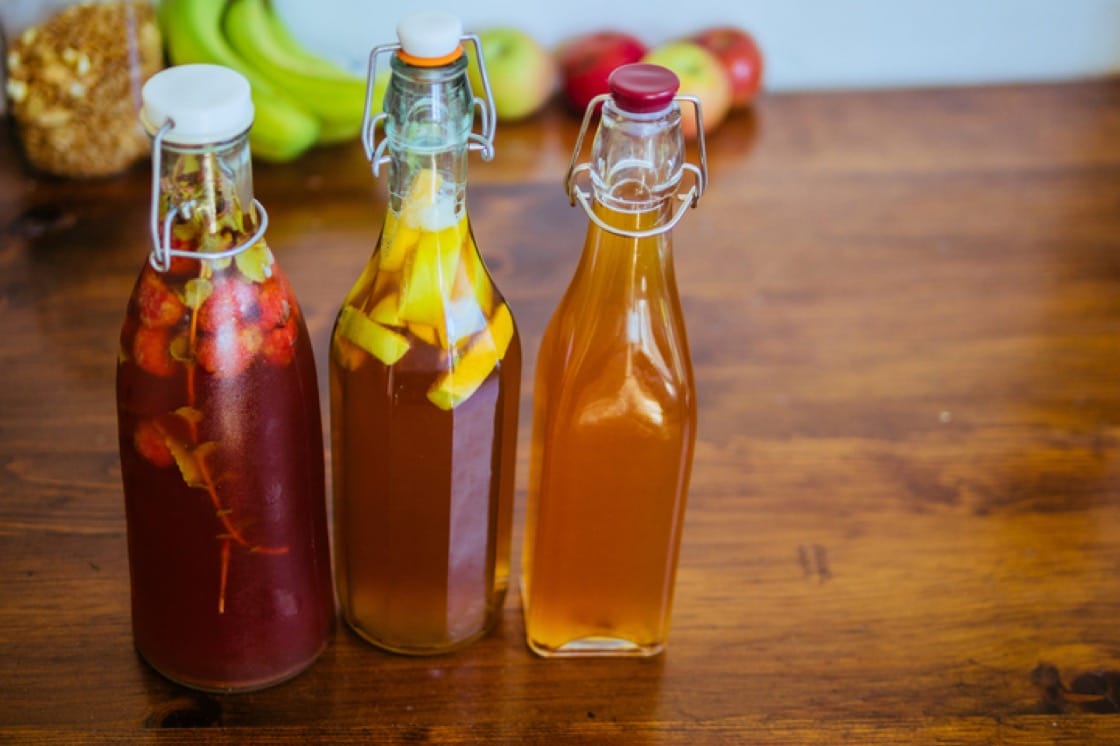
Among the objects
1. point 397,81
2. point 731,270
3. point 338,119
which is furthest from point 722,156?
point 397,81

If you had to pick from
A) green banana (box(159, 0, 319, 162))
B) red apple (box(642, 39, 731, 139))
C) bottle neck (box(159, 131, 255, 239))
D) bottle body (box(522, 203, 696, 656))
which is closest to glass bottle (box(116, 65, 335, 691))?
bottle neck (box(159, 131, 255, 239))

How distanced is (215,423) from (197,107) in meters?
0.14

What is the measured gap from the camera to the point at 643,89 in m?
0.54

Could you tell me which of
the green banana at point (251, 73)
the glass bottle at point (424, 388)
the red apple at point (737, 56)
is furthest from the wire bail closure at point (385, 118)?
the red apple at point (737, 56)

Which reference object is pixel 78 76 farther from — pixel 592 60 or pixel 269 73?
pixel 592 60

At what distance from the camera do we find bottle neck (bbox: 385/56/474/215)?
543 millimetres

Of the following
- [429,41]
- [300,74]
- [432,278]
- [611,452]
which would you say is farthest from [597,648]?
[300,74]

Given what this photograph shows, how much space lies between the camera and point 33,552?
0.74 meters

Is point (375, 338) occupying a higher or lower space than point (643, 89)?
lower

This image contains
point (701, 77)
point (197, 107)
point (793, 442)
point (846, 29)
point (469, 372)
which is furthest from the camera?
point (846, 29)

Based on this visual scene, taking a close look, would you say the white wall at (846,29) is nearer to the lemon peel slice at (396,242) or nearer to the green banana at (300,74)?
the green banana at (300,74)

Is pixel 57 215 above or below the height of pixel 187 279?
below

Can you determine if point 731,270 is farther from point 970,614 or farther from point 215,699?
point 215,699

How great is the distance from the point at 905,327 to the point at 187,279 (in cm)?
58
